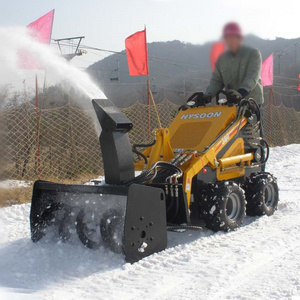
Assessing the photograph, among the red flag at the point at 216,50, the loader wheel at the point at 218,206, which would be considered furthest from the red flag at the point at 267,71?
the loader wheel at the point at 218,206

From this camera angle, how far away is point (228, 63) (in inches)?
233

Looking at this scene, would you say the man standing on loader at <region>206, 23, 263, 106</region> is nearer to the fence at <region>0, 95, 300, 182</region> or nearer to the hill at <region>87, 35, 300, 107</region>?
the hill at <region>87, 35, 300, 107</region>

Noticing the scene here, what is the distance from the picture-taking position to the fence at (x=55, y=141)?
809 centimetres

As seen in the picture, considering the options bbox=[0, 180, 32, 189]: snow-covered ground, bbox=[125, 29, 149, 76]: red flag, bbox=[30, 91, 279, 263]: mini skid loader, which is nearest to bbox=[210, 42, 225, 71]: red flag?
bbox=[30, 91, 279, 263]: mini skid loader

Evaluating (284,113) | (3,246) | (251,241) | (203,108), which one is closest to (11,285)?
(3,246)

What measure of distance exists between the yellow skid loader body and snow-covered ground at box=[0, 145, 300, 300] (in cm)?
76

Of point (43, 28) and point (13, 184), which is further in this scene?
point (43, 28)

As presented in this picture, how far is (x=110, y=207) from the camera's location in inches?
162

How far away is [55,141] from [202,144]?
499 centimetres

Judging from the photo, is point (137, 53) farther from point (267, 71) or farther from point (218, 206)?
point (267, 71)

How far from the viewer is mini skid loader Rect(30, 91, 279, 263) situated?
12.4 feet

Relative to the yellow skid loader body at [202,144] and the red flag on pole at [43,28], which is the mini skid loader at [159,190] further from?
the red flag on pole at [43,28]

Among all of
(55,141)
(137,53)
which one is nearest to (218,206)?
(55,141)

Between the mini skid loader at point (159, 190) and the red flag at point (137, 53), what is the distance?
557 cm
